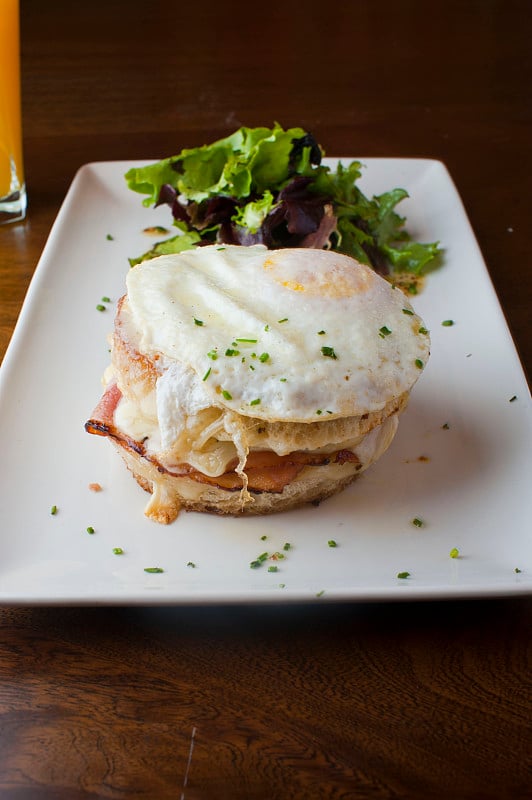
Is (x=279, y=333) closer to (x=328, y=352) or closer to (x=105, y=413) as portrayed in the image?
(x=328, y=352)

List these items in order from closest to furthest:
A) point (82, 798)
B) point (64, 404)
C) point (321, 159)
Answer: point (82, 798) → point (64, 404) → point (321, 159)

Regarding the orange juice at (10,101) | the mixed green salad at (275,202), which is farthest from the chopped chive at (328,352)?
the orange juice at (10,101)

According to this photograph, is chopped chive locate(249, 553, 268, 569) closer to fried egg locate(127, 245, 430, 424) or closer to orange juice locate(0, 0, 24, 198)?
fried egg locate(127, 245, 430, 424)

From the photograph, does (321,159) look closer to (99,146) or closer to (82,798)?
(99,146)

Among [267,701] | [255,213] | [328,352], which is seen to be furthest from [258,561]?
[255,213]

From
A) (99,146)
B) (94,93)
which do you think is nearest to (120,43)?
(94,93)

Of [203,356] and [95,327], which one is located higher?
[203,356]
